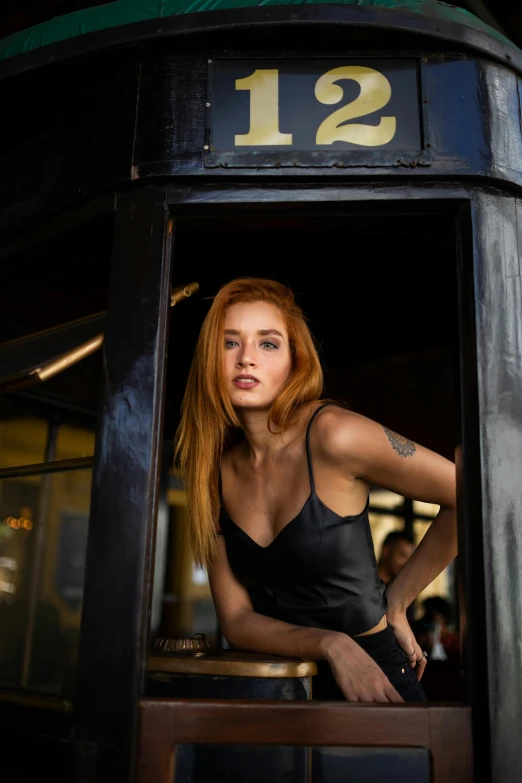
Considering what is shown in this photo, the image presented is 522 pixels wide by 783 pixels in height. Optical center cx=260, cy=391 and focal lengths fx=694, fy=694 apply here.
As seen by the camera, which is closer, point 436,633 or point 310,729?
point 310,729

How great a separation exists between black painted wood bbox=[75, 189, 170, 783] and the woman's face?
509 mm

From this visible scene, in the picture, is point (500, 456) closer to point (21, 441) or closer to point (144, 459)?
point (144, 459)

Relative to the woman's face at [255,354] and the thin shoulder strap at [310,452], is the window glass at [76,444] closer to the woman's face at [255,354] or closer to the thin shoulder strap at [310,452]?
the woman's face at [255,354]

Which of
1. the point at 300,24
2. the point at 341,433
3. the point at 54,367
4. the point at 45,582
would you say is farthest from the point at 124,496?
the point at 300,24

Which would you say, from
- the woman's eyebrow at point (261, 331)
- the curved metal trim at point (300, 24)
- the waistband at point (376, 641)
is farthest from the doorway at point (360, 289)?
the waistband at point (376, 641)

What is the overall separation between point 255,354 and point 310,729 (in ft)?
3.88

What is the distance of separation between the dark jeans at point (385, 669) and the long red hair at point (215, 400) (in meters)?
0.55

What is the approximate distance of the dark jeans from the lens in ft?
7.07

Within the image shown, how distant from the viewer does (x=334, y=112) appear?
1879 mm

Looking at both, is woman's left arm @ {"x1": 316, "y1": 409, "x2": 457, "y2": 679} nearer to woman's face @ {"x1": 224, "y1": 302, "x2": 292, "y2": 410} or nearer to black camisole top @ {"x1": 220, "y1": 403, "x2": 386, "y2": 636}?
black camisole top @ {"x1": 220, "y1": 403, "x2": 386, "y2": 636}

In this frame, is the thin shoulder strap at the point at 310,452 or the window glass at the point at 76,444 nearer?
the thin shoulder strap at the point at 310,452

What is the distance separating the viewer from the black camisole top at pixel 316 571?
6.98 ft

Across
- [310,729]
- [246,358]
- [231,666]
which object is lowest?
[310,729]

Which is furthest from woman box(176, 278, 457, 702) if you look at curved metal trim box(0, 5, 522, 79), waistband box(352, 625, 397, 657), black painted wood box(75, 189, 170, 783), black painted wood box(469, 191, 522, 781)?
curved metal trim box(0, 5, 522, 79)
